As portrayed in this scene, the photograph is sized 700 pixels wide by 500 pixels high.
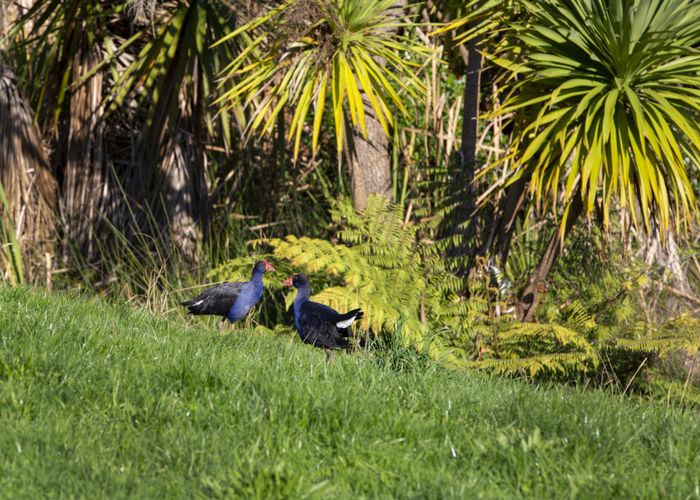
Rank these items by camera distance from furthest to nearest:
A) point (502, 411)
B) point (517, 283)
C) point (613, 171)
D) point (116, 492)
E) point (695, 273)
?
point (695, 273) < point (517, 283) < point (613, 171) < point (502, 411) < point (116, 492)

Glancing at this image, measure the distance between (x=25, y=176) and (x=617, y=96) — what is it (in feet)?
20.3

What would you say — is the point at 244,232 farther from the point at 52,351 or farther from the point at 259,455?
the point at 259,455

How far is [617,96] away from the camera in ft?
24.7

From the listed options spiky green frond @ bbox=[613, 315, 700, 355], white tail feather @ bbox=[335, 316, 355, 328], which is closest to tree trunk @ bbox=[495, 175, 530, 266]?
spiky green frond @ bbox=[613, 315, 700, 355]

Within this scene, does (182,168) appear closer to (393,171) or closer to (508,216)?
(393,171)

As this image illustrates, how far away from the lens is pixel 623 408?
16.2 feet

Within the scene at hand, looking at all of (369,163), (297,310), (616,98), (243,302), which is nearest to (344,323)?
(297,310)

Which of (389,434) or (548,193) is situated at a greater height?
(548,193)

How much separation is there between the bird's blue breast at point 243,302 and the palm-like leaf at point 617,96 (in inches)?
89.9

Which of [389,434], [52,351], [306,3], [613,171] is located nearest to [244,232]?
[306,3]

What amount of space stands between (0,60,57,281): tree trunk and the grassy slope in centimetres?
534

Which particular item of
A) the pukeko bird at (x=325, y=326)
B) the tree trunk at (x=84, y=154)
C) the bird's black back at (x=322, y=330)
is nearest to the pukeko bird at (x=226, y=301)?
the pukeko bird at (x=325, y=326)

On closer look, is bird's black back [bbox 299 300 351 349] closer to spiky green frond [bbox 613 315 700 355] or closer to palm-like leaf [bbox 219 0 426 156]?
palm-like leaf [bbox 219 0 426 156]

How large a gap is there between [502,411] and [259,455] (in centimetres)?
125
